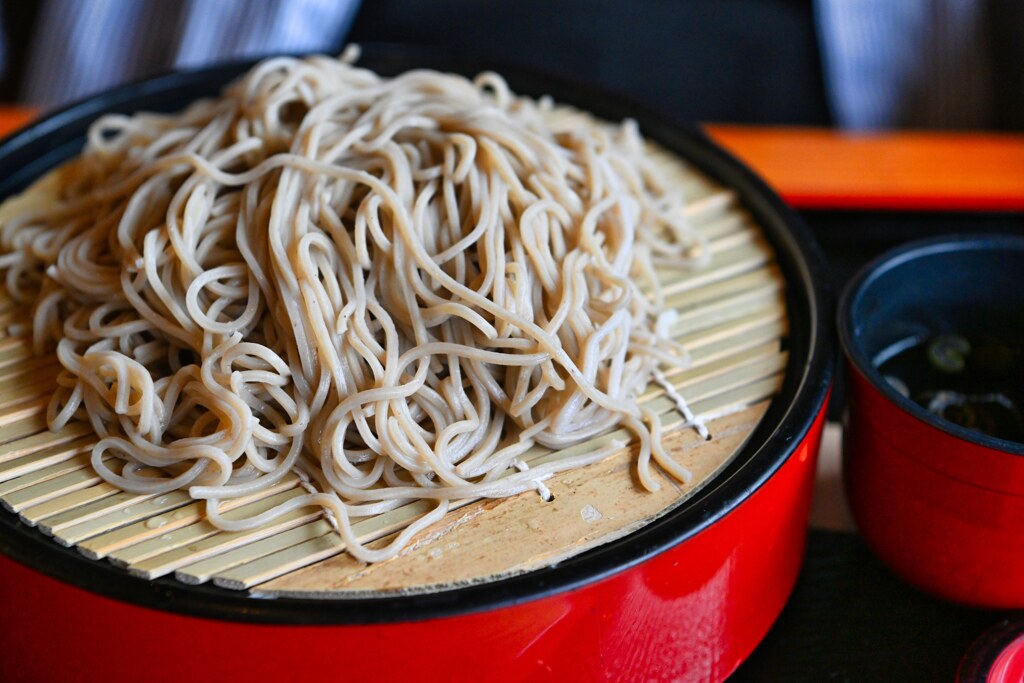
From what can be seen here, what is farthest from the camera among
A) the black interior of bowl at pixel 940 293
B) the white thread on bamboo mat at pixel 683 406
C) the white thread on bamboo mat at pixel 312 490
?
the black interior of bowl at pixel 940 293

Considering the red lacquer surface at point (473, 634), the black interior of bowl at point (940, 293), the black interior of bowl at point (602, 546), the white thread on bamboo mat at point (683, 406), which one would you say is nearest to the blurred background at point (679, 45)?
the black interior of bowl at point (602, 546)

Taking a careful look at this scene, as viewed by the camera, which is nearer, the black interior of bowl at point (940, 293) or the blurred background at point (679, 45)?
the black interior of bowl at point (940, 293)

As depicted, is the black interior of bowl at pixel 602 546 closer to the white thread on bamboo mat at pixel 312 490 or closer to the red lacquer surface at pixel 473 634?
the red lacquer surface at pixel 473 634

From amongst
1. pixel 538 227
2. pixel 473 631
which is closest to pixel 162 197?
pixel 538 227

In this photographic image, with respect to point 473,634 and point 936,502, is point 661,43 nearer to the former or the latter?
point 936,502

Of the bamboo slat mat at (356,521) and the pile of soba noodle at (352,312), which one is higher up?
the pile of soba noodle at (352,312)

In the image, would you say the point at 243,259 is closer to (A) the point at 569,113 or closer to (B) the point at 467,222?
(B) the point at 467,222

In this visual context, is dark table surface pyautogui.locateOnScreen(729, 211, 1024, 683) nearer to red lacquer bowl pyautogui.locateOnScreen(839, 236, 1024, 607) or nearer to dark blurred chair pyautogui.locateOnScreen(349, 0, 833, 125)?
red lacquer bowl pyautogui.locateOnScreen(839, 236, 1024, 607)

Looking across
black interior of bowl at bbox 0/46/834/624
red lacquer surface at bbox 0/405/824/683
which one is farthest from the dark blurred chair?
red lacquer surface at bbox 0/405/824/683
